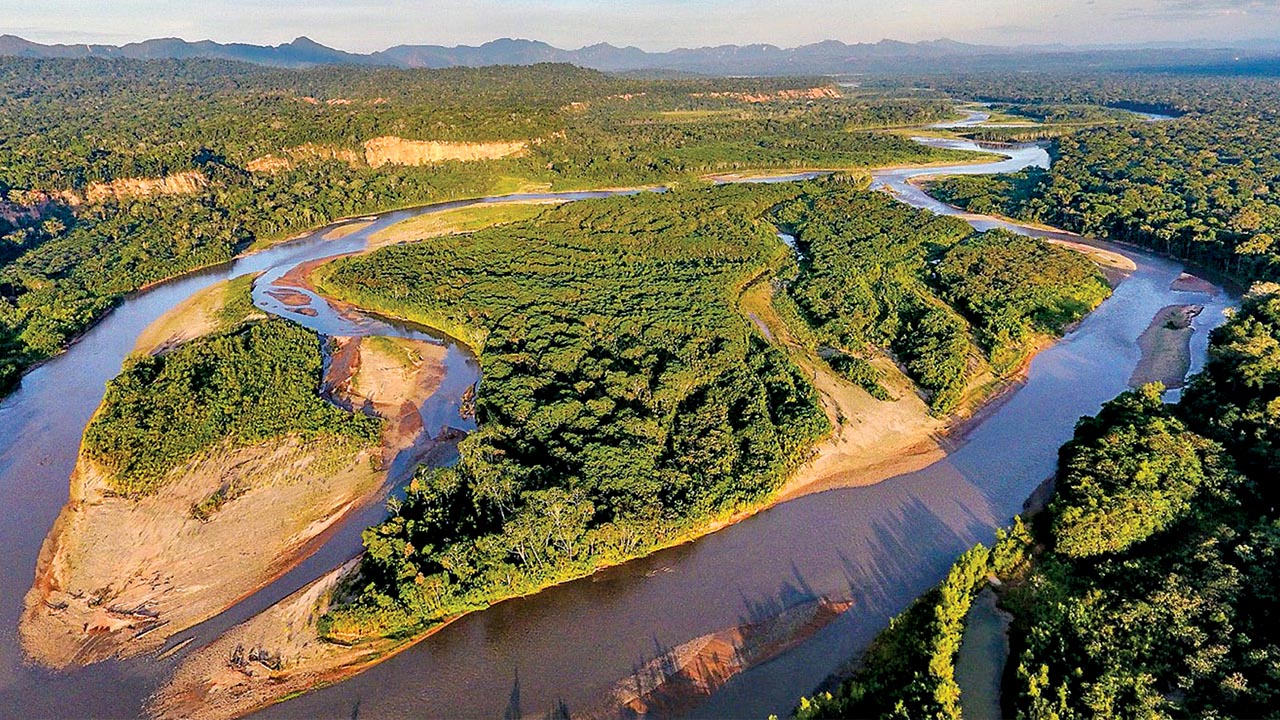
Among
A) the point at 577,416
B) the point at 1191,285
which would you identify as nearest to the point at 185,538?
the point at 577,416

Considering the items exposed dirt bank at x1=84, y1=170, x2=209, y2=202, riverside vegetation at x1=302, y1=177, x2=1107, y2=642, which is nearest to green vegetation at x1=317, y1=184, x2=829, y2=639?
riverside vegetation at x1=302, y1=177, x2=1107, y2=642

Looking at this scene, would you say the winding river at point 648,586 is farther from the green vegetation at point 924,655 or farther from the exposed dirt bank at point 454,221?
the exposed dirt bank at point 454,221

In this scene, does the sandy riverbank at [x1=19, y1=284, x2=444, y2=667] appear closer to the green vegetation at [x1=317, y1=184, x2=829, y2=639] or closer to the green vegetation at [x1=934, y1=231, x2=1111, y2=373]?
the green vegetation at [x1=317, y1=184, x2=829, y2=639]

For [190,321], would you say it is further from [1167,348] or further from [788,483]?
[1167,348]

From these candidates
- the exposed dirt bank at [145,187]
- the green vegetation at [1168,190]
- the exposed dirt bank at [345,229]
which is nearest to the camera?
the green vegetation at [1168,190]

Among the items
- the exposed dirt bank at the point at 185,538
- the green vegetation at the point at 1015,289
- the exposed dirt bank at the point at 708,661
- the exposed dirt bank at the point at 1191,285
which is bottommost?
the exposed dirt bank at the point at 708,661

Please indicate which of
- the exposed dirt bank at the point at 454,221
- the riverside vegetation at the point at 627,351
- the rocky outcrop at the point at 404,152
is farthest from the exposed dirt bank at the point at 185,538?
the rocky outcrop at the point at 404,152
